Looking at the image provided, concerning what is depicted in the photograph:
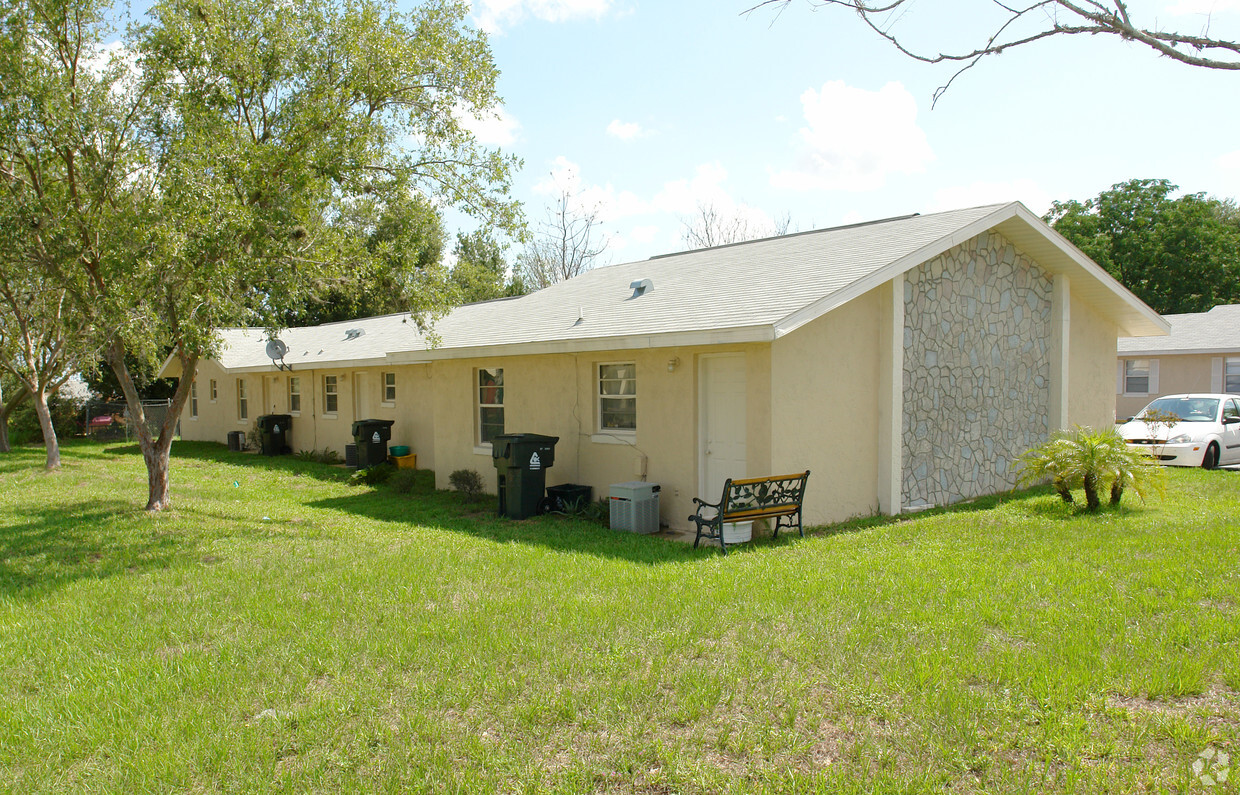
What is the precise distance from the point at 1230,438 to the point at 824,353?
1135 centimetres

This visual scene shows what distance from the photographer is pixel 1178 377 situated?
23.8 meters

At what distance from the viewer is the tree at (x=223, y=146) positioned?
9.64 m

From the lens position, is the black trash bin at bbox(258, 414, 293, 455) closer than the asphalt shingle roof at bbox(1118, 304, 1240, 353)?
No

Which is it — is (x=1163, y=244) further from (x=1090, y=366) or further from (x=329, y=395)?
(x=329, y=395)

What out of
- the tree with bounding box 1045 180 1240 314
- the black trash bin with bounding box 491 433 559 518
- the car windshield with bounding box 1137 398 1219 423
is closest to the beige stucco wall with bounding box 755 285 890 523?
the black trash bin with bounding box 491 433 559 518

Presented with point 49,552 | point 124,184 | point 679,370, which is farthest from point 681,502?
point 124,184

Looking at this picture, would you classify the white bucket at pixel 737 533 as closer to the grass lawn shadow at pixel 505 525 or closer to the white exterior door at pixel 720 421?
the grass lawn shadow at pixel 505 525

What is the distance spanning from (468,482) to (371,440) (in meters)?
5.39

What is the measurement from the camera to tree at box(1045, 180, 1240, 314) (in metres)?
37.4

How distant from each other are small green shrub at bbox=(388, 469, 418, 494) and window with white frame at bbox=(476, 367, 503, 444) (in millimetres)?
1769

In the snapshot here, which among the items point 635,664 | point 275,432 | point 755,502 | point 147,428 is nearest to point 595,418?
point 755,502

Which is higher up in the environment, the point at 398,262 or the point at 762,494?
the point at 398,262

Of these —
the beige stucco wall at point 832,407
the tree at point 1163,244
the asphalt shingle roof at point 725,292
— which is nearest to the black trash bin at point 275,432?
the asphalt shingle roof at point 725,292

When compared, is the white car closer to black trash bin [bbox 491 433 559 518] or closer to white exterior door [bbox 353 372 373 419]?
black trash bin [bbox 491 433 559 518]
